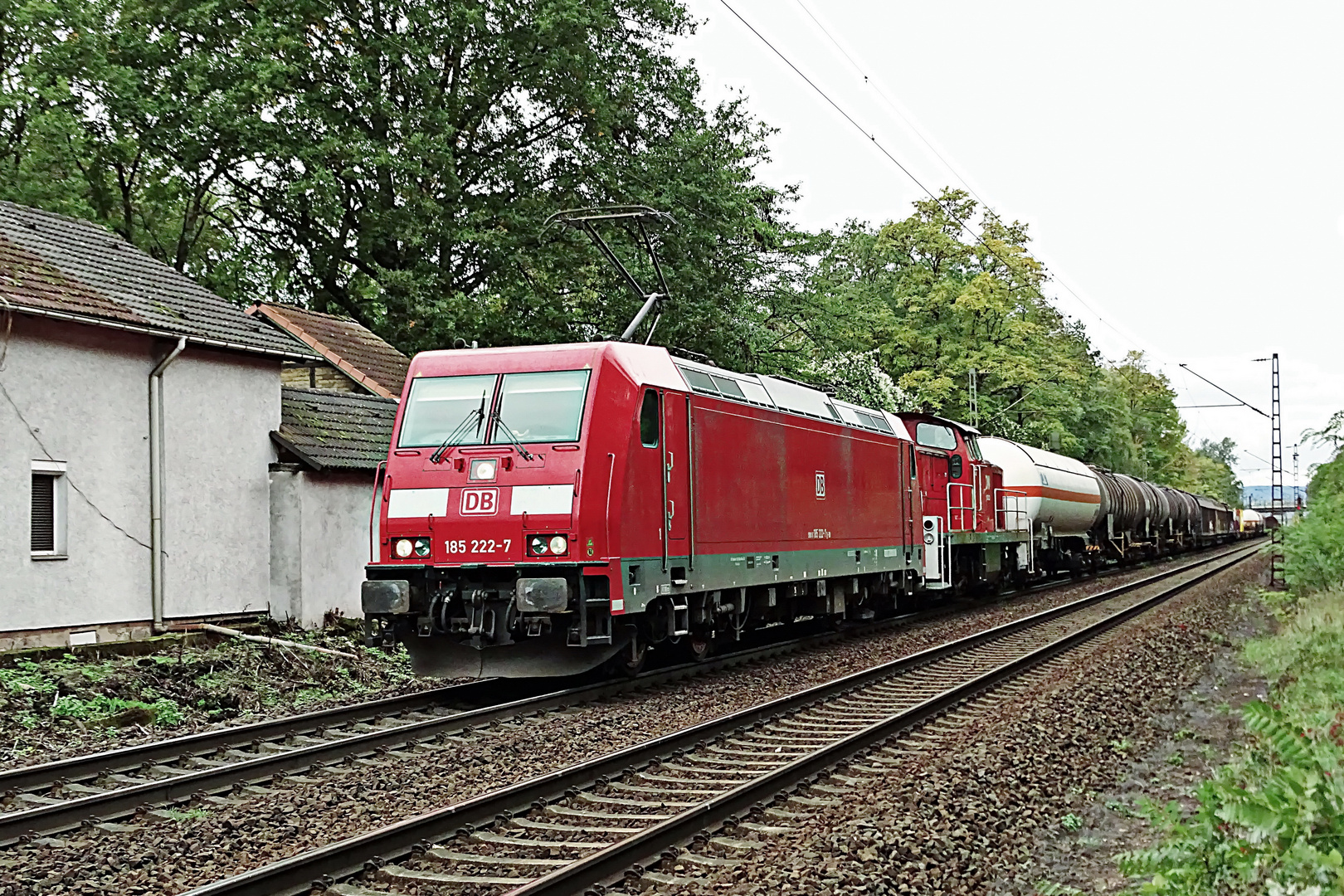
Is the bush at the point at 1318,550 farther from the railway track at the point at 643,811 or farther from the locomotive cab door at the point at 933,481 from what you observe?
the railway track at the point at 643,811

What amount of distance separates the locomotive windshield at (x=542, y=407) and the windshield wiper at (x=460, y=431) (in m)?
0.19

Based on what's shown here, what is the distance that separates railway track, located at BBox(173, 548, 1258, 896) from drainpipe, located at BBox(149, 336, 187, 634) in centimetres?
840

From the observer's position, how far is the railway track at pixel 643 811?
593 cm

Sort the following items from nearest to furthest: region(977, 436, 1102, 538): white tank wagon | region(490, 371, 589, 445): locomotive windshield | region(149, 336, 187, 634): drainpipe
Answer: region(490, 371, 589, 445): locomotive windshield
region(149, 336, 187, 634): drainpipe
region(977, 436, 1102, 538): white tank wagon

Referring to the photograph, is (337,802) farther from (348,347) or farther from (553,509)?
(348,347)

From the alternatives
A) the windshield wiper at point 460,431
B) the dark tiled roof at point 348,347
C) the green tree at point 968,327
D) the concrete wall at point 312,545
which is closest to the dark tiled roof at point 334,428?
the concrete wall at point 312,545

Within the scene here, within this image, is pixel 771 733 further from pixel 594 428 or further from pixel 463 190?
pixel 463 190

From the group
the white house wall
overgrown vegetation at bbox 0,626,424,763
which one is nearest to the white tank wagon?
the white house wall

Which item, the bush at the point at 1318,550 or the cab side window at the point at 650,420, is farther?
the bush at the point at 1318,550

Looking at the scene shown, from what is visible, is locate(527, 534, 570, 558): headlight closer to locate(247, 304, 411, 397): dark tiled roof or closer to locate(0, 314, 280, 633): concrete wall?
locate(0, 314, 280, 633): concrete wall

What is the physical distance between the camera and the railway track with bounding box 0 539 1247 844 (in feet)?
24.4

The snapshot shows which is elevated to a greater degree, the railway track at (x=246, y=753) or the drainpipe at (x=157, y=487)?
the drainpipe at (x=157, y=487)

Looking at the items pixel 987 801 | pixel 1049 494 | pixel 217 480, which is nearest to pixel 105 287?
pixel 217 480

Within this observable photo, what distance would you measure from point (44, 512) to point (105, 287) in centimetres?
330
